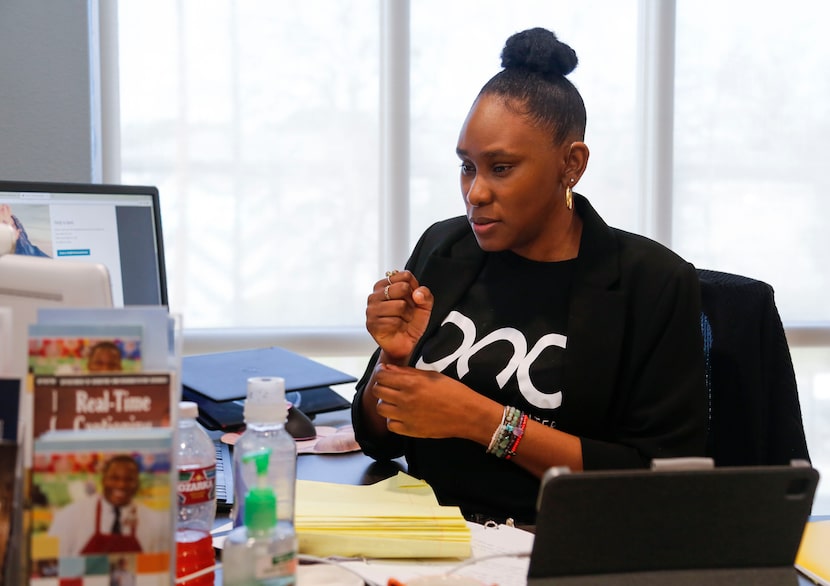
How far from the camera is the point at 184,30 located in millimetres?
2723

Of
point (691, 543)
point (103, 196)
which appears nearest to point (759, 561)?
point (691, 543)

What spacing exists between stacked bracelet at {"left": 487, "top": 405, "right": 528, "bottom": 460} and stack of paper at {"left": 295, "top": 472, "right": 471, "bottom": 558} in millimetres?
230

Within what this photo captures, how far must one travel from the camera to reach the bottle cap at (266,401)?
864 millimetres

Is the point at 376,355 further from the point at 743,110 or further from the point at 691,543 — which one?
the point at 743,110

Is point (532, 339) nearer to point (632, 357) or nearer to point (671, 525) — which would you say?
point (632, 357)

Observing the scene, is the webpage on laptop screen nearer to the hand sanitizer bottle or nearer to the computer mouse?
the computer mouse

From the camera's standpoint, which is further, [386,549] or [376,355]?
[376,355]

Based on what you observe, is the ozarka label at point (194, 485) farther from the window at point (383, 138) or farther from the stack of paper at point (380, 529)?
the window at point (383, 138)

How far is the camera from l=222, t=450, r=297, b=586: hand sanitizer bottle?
2.37 ft

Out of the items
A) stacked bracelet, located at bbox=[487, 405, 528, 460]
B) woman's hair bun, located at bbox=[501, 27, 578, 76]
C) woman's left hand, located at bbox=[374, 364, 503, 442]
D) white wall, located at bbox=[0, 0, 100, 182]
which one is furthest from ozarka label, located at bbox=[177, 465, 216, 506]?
white wall, located at bbox=[0, 0, 100, 182]

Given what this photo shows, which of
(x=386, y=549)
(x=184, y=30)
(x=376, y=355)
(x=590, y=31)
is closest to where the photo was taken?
(x=386, y=549)

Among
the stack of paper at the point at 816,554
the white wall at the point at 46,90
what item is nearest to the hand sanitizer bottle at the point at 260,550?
the stack of paper at the point at 816,554

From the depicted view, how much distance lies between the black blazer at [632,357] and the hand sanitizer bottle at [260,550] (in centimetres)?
67

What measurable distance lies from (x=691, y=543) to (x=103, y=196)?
1310mm
